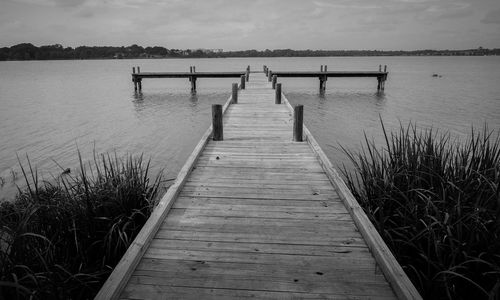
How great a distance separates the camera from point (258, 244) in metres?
3.56

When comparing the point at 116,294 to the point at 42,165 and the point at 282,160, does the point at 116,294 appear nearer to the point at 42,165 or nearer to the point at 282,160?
the point at 282,160

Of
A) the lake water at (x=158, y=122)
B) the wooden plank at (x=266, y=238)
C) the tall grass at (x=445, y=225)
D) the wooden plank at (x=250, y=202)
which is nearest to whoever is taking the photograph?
the tall grass at (x=445, y=225)

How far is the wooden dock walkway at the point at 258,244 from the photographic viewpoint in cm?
287

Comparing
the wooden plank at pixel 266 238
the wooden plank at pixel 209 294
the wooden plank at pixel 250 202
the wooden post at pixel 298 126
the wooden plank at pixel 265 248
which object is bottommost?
the wooden plank at pixel 209 294

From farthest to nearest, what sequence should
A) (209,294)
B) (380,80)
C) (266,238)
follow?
(380,80), (266,238), (209,294)

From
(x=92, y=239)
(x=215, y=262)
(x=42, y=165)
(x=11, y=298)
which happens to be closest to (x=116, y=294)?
(x=215, y=262)

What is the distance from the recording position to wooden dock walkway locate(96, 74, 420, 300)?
2.87m

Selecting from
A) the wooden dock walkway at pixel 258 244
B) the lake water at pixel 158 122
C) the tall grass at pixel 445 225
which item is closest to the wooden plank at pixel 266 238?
the wooden dock walkway at pixel 258 244

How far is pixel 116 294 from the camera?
2.74 metres

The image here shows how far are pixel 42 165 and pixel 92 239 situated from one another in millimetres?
8143

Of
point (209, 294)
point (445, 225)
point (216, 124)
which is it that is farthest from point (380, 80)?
point (209, 294)

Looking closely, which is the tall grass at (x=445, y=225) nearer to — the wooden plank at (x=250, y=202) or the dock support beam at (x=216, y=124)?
the wooden plank at (x=250, y=202)

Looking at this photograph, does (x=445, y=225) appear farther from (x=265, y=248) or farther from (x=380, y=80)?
(x=380, y=80)

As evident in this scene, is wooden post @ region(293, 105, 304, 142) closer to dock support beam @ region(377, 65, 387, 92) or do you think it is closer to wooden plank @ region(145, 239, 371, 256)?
wooden plank @ region(145, 239, 371, 256)
